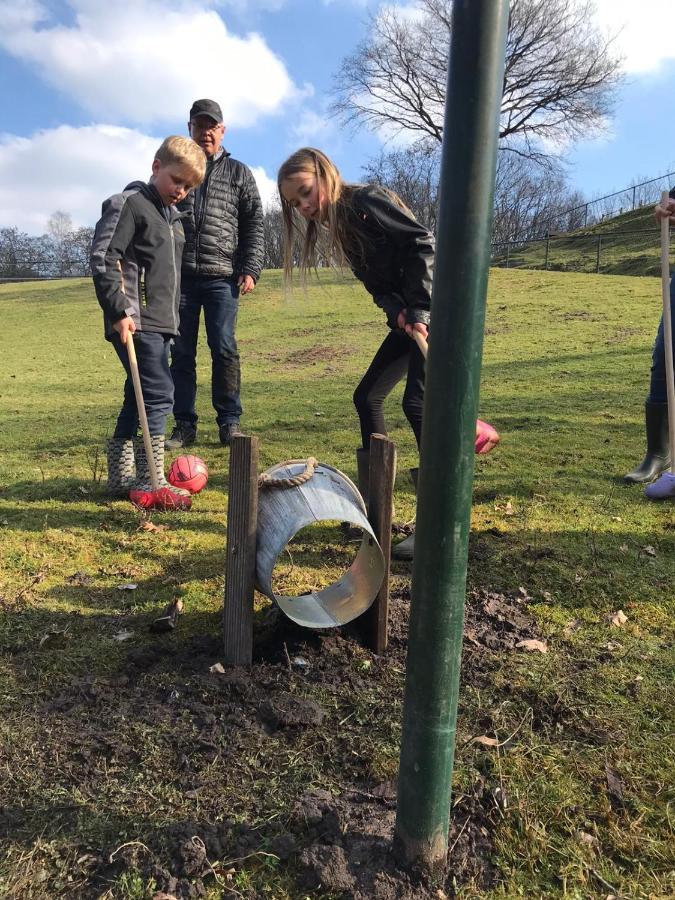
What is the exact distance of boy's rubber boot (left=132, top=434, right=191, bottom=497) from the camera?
470 centimetres

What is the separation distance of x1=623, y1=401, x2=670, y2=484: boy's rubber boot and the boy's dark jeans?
3.55 meters

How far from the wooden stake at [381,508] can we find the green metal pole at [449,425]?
1.06 m

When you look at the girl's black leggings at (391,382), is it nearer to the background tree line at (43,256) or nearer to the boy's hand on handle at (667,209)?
the boy's hand on handle at (667,209)

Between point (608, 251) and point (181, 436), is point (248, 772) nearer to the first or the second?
point (181, 436)

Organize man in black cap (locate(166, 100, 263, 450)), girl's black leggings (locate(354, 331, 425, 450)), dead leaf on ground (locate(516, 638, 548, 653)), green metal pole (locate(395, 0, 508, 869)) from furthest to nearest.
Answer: man in black cap (locate(166, 100, 263, 450))
girl's black leggings (locate(354, 331, 425, 450))
dead leaf on ground (locate(516, 638, 548, 653))
green metal pole (locate(395, 0, 508, 869))

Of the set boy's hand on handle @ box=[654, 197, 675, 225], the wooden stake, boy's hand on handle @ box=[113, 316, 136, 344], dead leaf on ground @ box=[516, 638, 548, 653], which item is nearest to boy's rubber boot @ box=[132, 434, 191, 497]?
boy's hand on handle @ box=[113, 316, 136, 344]

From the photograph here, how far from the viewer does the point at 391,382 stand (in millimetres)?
4180

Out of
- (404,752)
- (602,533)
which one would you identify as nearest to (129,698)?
(404,752)

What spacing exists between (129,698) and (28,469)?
4065 millimetres

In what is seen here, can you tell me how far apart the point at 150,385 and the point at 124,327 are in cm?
51

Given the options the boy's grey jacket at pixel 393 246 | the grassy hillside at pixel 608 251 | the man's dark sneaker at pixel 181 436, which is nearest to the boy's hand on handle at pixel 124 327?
the boy's grey jacket at pixel 393 246

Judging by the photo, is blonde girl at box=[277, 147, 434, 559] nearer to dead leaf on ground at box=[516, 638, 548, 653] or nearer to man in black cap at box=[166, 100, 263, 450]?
dead leaf on ground at box=[516, 638, 548, 653]

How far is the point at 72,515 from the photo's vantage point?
4559 mm

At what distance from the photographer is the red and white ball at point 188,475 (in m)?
4.96
